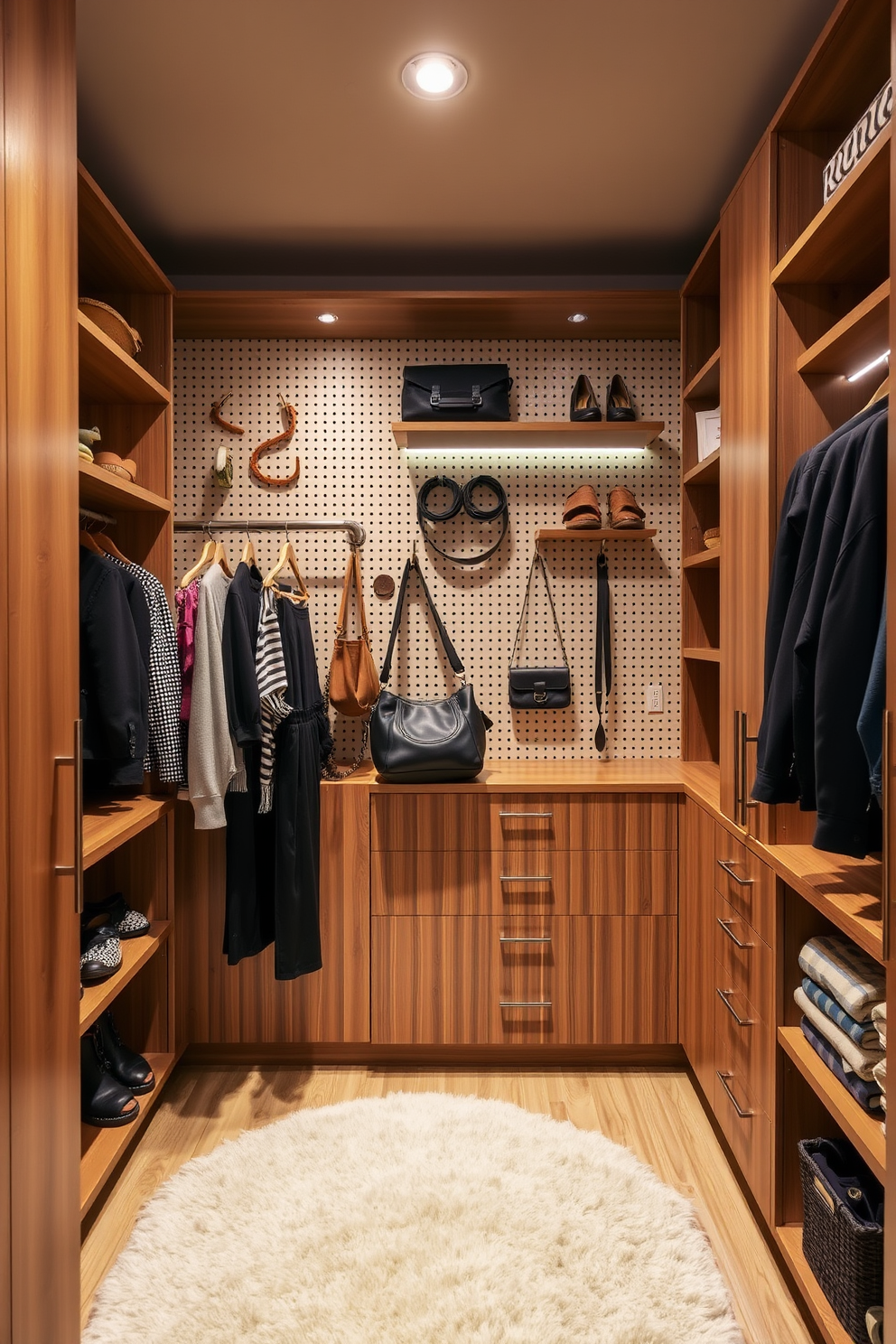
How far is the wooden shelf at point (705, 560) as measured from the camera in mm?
2604

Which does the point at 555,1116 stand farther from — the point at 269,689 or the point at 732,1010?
the point at 269,689

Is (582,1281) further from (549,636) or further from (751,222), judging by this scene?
(751,222)

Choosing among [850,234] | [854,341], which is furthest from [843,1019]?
[850,234]

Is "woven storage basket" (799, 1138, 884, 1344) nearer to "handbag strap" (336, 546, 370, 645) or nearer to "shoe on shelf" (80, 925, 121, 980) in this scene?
"shoe on shelf" (80, 925, 121, 980)

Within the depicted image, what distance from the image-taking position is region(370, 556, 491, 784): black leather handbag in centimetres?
270

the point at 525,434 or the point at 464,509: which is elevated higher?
the point at 525,434

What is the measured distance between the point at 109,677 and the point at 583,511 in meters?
1.73

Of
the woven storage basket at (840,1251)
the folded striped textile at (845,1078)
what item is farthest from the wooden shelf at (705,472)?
the woven storage basket at (840,1251)

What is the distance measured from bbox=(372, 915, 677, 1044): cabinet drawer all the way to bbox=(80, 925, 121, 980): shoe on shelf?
0.85 metres

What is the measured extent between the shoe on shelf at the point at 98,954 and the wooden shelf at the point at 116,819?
212 millimetres

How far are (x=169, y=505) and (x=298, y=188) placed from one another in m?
1.05

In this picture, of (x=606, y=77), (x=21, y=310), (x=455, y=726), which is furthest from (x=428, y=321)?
(x=21, y=310)

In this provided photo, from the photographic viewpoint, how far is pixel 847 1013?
158 cm

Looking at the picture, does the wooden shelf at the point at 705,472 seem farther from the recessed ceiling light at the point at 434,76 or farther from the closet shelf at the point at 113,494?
the closet shelf at the point at 113,494
